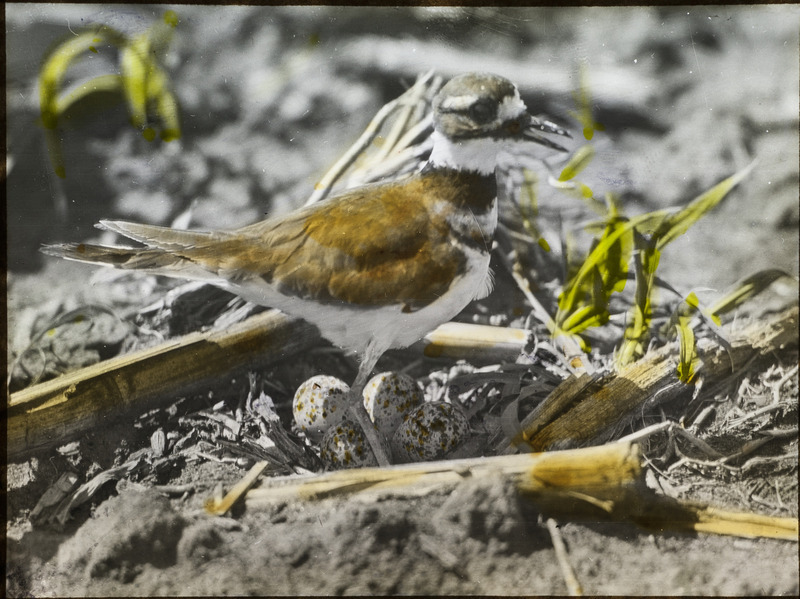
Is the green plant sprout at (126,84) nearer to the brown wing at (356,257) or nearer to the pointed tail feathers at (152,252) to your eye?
the pointed tail feathers at (152,252)

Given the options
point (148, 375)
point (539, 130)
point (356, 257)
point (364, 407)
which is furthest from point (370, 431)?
point (539, 130)

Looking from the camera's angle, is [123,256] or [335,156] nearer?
[123,256]

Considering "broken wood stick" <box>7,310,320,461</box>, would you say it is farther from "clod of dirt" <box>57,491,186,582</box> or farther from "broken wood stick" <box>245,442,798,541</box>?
"broken wood stick" <box>245,442,798,541</box>

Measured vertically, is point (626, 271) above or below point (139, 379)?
above

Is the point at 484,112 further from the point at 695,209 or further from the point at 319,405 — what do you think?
the point at 319,405

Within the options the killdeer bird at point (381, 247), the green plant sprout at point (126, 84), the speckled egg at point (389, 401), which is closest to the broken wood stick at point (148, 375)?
the killdeer bird at point (381, 247)

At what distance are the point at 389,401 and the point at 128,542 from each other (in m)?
0.87

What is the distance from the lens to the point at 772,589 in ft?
6.31

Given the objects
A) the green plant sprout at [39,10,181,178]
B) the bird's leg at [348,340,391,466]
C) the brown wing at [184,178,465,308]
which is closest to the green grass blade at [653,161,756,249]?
the brown wing at [184,178,465,308]

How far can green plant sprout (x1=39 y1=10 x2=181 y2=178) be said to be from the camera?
2.03m

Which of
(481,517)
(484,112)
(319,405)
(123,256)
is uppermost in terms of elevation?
(484,112)

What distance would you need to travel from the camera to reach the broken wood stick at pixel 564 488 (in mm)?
1849

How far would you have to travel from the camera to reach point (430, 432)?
1.90m

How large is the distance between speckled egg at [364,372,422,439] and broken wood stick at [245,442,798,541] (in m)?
0.17
